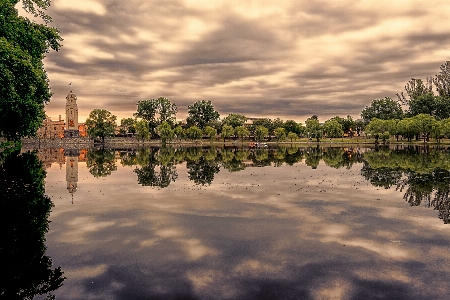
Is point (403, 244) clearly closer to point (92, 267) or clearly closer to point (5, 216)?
point (92, 267)

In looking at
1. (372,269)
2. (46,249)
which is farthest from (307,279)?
(46,249)

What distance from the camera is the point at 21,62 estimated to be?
861 inches

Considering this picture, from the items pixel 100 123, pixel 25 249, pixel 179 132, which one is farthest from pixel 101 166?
pixel 100 123

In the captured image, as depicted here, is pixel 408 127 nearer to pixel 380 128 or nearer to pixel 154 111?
pixel 380 128

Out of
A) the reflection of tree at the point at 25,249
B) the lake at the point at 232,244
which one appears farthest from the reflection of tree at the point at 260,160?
the reflection of tree at the point at 25,249

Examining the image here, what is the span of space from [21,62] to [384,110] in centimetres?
20219

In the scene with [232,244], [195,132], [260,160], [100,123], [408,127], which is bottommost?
[232,244]

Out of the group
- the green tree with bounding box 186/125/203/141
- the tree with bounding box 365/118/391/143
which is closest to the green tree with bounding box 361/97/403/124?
the tree with bounding box 365/118/391/143

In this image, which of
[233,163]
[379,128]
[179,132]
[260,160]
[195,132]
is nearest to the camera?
[233,163]

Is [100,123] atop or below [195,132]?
atop

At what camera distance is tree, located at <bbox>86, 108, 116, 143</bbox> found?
174m

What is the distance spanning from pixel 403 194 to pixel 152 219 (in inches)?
662

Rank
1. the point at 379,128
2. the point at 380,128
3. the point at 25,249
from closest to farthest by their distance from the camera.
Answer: the point at 25,249
the point at 379,128
the point at 380,128

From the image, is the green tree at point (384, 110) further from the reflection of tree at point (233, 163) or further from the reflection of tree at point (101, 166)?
the reflection of tree at point (101, 166)
